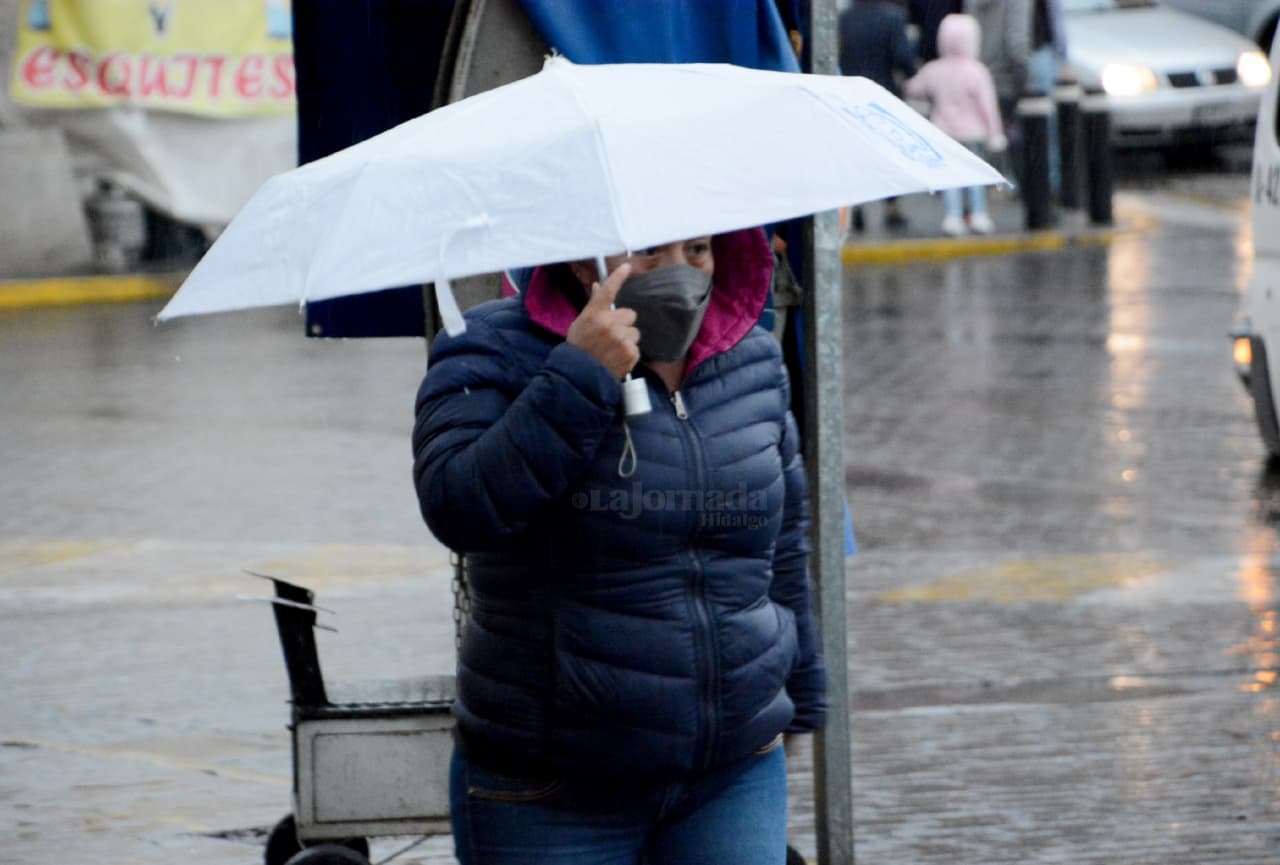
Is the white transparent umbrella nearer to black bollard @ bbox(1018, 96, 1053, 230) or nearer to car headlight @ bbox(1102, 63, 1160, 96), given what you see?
black bollard @ bbox(1018, 96, 1053, 230)

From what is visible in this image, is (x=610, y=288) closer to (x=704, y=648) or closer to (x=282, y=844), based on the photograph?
(x=704, y=648)

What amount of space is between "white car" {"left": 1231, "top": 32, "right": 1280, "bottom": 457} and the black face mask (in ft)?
21.4

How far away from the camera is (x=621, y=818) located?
3398mm

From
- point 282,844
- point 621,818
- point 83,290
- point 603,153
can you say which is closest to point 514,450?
point 603,153

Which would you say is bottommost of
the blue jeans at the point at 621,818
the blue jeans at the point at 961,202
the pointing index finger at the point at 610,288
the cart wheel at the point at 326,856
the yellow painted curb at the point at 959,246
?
the yellow painted curb at the point at 959,246

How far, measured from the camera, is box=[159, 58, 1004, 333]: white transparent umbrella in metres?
3.19

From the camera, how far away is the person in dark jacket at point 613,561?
3.28 m

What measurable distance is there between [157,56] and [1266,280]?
11.4 metres

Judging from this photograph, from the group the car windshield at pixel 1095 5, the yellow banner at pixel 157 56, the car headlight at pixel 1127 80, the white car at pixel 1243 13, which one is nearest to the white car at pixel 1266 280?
the yellow banner at pixel 157 56

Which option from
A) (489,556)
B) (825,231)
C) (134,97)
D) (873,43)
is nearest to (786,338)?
(825,231)

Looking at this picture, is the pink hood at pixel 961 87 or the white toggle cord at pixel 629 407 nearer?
the white toggle cord at pixel 629 407

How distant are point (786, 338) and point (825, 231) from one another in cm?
24

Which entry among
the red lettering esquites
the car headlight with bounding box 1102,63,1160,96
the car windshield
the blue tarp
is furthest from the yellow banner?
the blue tarp

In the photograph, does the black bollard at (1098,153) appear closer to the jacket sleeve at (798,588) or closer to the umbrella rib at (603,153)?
the jacket sleeve at (798,588)
